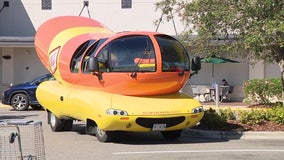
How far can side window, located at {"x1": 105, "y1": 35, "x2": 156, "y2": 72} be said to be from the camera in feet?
39.4

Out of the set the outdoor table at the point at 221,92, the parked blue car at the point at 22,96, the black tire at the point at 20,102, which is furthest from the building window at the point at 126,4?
the black tire at the point at 20,102

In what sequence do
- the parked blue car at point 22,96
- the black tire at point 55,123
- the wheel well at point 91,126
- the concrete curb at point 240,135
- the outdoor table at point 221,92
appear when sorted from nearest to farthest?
1. the wheel well at point 91,126
2. the concrete curb at point 240,135
3. the black tire at point 55,123
4. the parked blue car at point 22,96
5. the outdoor table at point 221,92

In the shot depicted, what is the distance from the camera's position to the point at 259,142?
12406 mm

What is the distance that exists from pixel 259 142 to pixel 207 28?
134 inches

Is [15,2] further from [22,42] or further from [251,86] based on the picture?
[251,86]

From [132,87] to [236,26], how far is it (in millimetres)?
3430

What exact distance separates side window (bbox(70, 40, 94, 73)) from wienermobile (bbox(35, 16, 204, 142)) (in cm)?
5

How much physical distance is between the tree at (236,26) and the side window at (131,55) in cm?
236

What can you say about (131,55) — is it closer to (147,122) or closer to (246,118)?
(147,122)

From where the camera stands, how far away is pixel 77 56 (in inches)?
530

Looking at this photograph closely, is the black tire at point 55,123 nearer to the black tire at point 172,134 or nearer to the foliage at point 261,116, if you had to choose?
the black tire at point 172,134

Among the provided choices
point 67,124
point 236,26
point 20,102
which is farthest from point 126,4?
point 236,26

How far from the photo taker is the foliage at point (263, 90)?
21.2 metres

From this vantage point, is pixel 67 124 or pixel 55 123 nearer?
pixel 55 123
